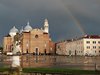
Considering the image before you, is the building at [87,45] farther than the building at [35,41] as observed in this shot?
Yes

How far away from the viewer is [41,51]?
117438 millimetres

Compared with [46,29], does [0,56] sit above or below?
below

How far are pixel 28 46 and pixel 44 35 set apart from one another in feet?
22.4

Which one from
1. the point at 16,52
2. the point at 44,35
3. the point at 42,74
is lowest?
the point at 42,74

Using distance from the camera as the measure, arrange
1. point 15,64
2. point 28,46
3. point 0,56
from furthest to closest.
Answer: point 28,46
point 0,56
point 15,64

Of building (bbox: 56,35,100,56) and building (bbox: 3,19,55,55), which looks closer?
building (bbox: 3,19,55,55)

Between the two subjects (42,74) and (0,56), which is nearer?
(42,74)

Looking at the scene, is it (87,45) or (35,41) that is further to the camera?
(87,45)

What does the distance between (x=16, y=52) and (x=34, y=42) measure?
88.5m

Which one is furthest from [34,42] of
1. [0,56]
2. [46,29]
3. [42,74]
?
[42,74]

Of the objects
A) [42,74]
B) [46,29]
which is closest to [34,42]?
[46,29]

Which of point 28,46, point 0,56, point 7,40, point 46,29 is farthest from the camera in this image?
point 7,40

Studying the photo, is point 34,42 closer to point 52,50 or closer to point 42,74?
point 52,50

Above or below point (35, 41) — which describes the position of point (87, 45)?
below
